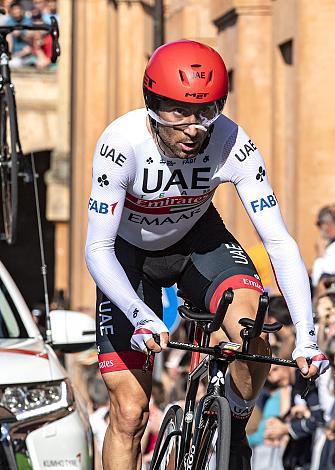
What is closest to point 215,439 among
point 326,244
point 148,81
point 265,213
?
point 265,213

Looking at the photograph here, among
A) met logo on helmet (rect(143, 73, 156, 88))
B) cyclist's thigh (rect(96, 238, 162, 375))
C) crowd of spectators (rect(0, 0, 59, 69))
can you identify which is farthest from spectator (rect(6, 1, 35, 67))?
met logo on helmet (rect(143, 73, 156, 88))

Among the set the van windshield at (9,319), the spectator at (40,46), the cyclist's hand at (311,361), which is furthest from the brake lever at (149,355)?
the spectator at (40,46)

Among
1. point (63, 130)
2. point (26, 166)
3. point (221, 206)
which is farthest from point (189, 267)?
point (63, 130)

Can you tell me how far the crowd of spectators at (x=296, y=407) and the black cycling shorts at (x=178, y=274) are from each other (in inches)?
120

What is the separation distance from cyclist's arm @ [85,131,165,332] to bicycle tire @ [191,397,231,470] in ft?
2.03

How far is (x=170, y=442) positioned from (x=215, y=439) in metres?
0.71

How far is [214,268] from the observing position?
786 centimetres

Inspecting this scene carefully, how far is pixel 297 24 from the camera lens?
669 inches

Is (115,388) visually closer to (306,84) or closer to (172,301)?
(172,301)

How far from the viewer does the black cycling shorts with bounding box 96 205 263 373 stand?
7.82 meters

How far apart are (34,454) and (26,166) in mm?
3421

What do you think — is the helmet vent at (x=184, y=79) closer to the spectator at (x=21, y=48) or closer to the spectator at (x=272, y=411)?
the spectator at (x=272, y=411)

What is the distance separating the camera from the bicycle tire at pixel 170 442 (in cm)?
782

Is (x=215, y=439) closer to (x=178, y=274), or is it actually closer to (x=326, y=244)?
(x=178, y=274)
